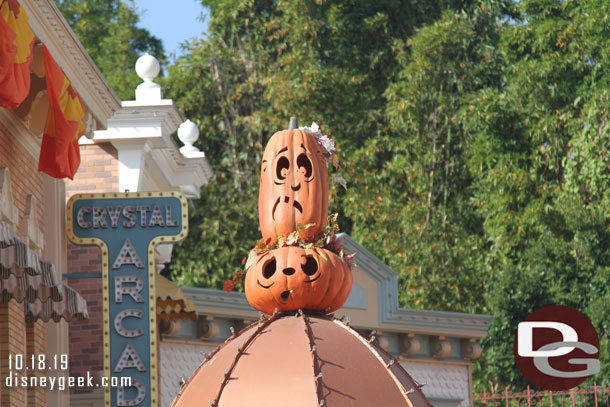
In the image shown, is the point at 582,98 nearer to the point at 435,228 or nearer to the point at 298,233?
the point at 435,228

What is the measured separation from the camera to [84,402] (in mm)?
15547

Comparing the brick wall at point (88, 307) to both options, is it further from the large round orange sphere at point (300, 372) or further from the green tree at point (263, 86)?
A: the green tree at point (263, 86)

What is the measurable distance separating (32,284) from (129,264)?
3.16m

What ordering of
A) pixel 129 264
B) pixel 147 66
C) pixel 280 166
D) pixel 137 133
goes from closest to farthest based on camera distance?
pixel 280 166 → pixel 129 264 → pixel 137 133 → pixel 147 66

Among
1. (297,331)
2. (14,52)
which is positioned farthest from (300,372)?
(14,52)

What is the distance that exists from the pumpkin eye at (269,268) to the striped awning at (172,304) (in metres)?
8.14

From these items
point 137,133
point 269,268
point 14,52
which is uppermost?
point 137,133

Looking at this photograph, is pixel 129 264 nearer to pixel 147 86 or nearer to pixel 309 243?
pixel 147 86

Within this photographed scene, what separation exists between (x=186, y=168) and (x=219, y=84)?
10.5m

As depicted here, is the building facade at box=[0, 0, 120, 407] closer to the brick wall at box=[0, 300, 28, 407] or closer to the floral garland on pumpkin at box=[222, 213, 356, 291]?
the brick wall at box=[0, 300, 28, 407]

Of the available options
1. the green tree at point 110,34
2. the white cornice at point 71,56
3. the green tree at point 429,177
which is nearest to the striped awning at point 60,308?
the white cornice at point 71,56

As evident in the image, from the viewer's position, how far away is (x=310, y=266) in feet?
21.1

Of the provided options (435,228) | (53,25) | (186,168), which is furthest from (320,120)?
(53,25)

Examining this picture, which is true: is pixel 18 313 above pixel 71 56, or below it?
below
